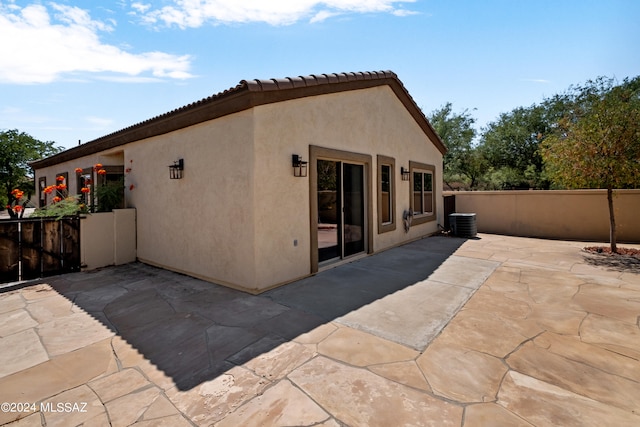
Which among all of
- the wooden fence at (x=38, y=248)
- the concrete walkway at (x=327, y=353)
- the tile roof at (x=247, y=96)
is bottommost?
the concrete walkway at (x=327, y=353)

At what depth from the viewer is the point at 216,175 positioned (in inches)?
229

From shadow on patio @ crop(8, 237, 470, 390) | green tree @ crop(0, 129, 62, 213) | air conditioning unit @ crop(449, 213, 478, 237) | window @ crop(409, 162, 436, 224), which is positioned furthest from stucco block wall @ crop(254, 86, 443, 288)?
green tree @ crop(0, 129, 62, 213)

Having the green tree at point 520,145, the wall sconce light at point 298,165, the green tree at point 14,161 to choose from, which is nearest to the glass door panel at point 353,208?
the wall sconce light at point 298,165

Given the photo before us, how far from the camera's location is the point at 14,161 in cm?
2427

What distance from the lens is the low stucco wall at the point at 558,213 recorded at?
33.9 feet

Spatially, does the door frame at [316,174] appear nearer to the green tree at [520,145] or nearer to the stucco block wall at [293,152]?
the stucco block wall at [293,152]

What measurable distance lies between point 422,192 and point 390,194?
10.1 ft

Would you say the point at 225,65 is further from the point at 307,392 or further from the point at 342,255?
the point at 307,392

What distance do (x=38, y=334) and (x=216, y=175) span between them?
11.5 ft

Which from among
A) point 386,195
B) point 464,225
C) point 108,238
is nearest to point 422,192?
point 464,225

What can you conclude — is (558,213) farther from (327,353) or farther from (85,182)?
(85,182)

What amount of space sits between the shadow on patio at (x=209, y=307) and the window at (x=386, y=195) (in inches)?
70.8

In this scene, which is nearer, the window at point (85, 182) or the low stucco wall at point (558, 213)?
the window at point (85, 182)

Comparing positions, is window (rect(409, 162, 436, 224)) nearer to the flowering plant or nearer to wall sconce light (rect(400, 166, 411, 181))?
wall sconce light (rect(400, 166, 411, 181))
